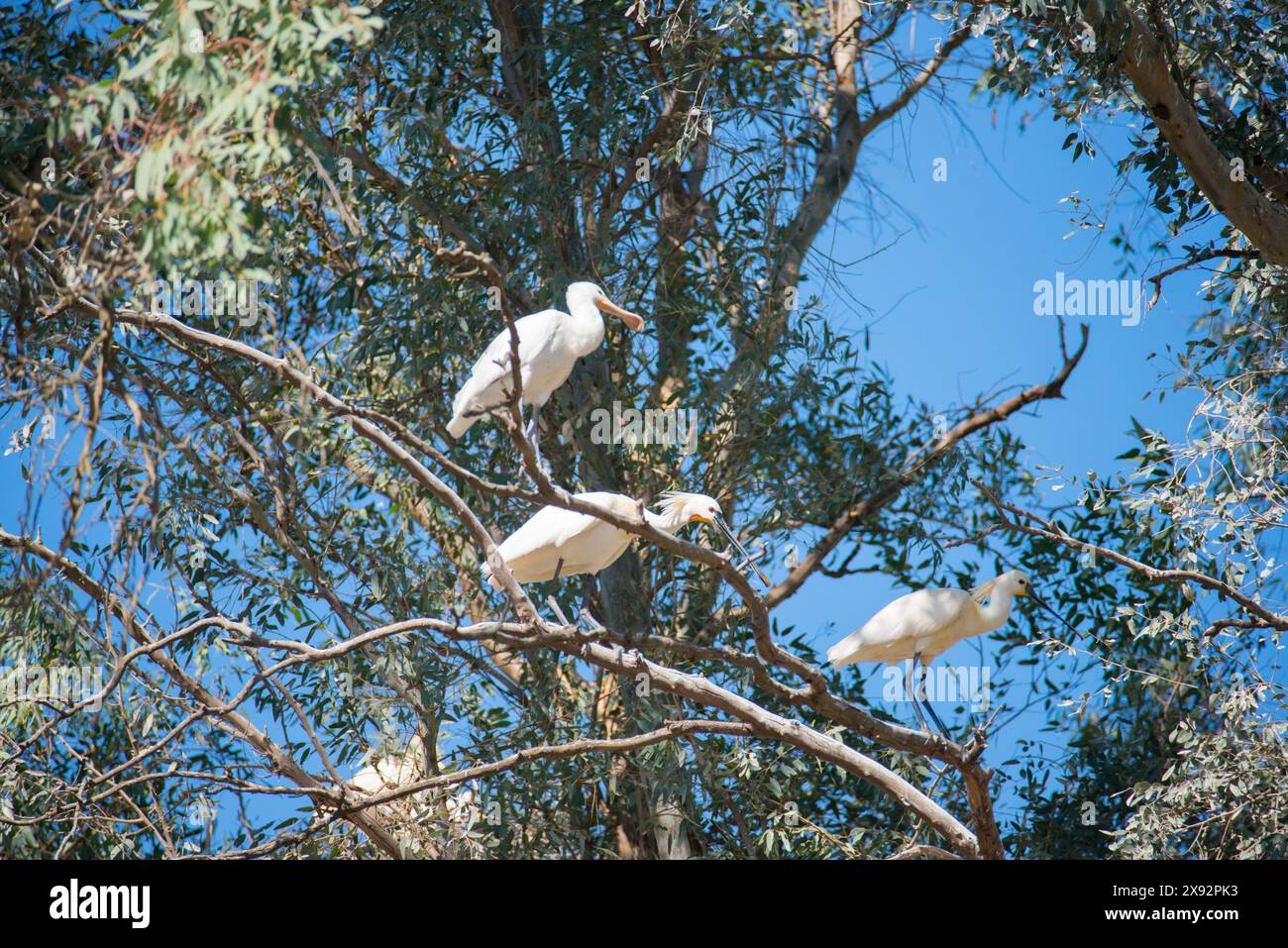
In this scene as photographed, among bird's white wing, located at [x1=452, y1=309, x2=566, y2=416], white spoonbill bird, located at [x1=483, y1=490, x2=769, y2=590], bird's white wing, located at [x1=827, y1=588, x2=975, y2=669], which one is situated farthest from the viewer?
bird's white wing, located at [x1=827, y1=588, x2=975, y2=669]

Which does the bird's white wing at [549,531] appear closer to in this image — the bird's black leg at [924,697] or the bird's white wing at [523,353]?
the bird's white wing at [523,353]

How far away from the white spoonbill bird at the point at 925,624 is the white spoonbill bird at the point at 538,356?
133 cm

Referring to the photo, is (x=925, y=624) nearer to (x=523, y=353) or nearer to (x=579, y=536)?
(x=579, y=536)

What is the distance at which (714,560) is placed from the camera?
135 inches

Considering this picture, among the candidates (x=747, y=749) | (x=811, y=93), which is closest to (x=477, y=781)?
(x=747, y=749)

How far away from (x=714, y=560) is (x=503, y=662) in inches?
146

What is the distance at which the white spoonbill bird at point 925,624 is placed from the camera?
500cm

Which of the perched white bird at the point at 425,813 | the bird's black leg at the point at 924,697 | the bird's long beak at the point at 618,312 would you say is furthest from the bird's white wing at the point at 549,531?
the bird's black leg at the point at 924,697

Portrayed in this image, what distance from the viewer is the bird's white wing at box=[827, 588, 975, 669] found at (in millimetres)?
4988

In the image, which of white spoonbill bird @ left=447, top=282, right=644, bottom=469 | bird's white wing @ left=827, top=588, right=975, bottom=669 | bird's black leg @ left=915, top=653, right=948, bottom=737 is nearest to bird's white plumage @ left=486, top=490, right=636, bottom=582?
white spoonbill bird @ left=447, top=282, right=644, bottom=469

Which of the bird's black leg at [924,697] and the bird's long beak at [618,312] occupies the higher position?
the bird's long beak at [618,312]

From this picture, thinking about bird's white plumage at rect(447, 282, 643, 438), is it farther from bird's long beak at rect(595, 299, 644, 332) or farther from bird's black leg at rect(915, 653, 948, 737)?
bird's black leg at rect(915, 653, 948, 737)
